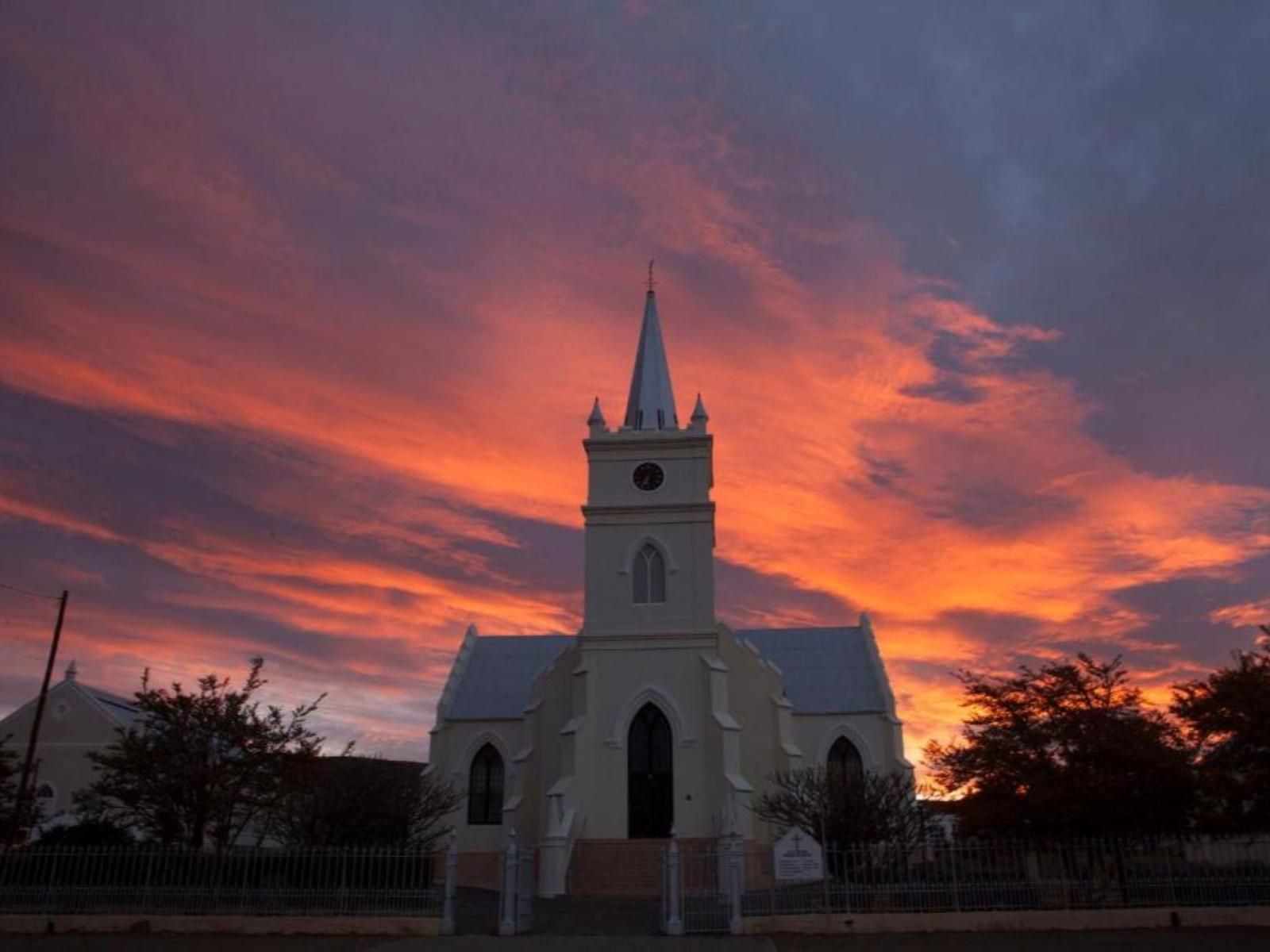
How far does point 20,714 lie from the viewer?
162 ft

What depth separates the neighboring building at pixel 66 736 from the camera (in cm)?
4656

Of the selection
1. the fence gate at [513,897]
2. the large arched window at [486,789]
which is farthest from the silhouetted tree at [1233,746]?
the large arched window at [486,789]

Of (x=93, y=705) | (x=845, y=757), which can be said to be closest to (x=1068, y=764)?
(x=845, y=757)

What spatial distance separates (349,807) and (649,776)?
1209 cm

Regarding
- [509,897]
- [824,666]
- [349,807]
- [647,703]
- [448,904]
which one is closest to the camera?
[448,904]

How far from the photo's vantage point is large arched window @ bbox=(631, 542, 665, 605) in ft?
120

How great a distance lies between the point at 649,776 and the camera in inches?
1348

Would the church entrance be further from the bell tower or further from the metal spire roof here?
the metal spire roof

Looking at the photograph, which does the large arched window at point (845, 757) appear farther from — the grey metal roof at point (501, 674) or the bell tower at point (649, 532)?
the grey metal roof at point (501, 674)

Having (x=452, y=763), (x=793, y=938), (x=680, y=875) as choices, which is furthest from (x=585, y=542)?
(x=793, y=938)

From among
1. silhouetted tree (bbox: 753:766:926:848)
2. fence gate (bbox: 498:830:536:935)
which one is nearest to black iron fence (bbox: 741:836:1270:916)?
silhouetted tree (bbox: 753:766:926:848)

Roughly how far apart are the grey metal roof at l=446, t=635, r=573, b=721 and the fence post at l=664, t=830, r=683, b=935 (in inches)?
787

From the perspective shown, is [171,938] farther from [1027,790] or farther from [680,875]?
[1027,790]

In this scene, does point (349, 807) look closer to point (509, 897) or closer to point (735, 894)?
point (509, 897)
